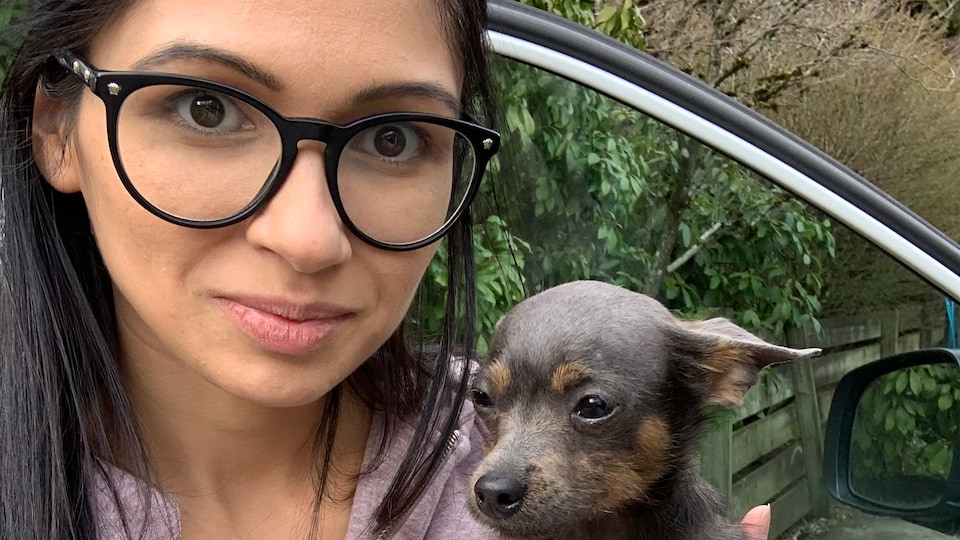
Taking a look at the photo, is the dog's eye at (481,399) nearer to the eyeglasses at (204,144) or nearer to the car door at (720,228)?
the car door at (720,228)

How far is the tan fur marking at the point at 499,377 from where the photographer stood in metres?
1.89

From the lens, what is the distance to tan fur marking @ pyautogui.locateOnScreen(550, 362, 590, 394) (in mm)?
1827

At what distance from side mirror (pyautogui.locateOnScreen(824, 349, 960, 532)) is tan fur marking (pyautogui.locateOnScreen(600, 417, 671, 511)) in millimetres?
800

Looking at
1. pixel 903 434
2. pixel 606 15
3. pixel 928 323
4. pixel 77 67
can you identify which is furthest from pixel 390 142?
pixel 606 15

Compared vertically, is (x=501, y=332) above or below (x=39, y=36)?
below

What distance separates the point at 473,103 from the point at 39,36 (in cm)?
76

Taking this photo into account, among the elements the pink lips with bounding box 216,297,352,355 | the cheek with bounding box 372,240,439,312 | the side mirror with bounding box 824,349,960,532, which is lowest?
the side mirror with bounding box 824,349,960,532

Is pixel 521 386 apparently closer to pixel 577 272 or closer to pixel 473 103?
pixel 577 272

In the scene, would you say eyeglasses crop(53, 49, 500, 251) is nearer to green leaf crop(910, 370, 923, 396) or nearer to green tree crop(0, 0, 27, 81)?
green tree crop(0, 0, 27, 81)

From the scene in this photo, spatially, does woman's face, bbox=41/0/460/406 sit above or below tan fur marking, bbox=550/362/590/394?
above

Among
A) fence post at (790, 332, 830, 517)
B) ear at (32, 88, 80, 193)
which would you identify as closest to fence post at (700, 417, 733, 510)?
fence post at (790, 332, 830, 517)

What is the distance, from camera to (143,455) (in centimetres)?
157

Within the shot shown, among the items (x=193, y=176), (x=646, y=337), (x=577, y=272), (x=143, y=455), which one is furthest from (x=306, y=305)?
(x=577, y=272)

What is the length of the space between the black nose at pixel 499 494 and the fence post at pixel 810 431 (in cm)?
112
